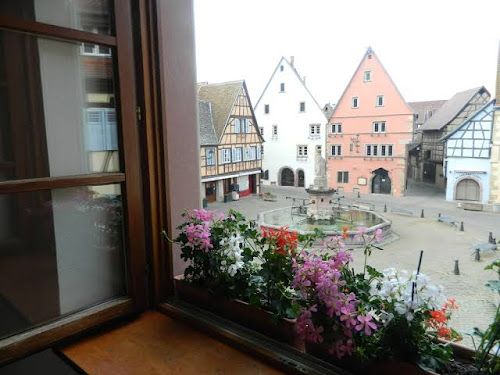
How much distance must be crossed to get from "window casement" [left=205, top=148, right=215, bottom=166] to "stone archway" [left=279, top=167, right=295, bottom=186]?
4.71 feet

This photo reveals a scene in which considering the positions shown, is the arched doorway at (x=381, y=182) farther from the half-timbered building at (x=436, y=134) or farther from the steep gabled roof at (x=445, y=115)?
the steep gabled roof at (x=445, y=115)

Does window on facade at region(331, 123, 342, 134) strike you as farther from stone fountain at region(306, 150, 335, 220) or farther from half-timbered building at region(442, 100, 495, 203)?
half-timbered building at region(442, 100, 495, 203)

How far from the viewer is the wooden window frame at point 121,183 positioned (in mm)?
816

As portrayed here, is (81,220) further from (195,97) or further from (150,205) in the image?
(195,97)

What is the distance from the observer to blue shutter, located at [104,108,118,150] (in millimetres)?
973

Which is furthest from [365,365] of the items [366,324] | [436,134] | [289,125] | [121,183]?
[436,134]

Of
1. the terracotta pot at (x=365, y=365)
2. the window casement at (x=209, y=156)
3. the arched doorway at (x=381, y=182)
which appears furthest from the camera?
the arched doorway at (x=381, y=182)

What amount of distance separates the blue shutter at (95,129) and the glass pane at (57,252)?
0.11m

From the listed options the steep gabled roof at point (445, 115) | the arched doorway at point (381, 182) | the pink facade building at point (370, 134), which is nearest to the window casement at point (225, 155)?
the pink facade building at point (370, 134)

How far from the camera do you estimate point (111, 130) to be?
3.21 feet

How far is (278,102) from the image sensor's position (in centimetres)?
724

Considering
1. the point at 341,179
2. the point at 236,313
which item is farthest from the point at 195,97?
the point at 341,179

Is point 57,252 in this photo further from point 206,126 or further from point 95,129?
point 206,126

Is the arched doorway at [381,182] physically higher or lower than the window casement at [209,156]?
lower
